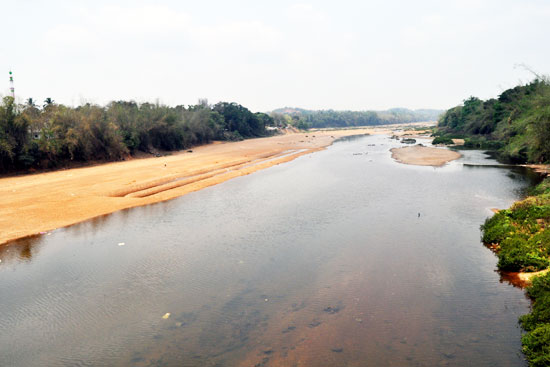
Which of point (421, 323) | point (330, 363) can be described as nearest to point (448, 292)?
point (421, 323)

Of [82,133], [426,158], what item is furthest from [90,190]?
[426,158]

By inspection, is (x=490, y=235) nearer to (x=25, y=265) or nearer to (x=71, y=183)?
(x=25, y=265)

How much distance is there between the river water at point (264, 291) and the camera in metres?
7.71

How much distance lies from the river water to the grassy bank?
0.40 m

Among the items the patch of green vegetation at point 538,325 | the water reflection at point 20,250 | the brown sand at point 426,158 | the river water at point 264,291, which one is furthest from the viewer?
the brown sand at point 426,158

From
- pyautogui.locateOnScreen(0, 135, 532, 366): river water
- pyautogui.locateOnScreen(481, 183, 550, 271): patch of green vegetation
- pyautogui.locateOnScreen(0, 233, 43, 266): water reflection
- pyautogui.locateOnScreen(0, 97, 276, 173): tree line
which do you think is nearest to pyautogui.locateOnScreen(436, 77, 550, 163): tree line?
pyautogui.locateOnScreen(0, 135, 532, 366): river water

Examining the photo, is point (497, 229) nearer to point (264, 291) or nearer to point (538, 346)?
point (538, 346)

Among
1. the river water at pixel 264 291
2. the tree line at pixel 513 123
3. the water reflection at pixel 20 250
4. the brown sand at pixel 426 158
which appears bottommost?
the river water at pixel 264 291

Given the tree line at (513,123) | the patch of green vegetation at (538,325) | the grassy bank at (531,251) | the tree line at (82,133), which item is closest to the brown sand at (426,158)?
the tree line at (513,123)

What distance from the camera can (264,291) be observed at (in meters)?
10.4

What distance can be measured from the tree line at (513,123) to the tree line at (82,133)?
135 ft

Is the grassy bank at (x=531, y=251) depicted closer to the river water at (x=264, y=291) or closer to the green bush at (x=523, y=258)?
the green bush at (x=523, y=258)

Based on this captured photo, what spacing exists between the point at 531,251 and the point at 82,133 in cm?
3803

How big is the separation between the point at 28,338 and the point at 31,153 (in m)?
28.6
